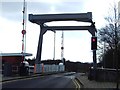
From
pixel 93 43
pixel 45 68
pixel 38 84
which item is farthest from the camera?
pixel 45 68

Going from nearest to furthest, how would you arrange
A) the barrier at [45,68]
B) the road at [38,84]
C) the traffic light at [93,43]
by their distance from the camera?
1. the road at [38,84]
2. the traffic light at [93,43]
3. the barrier at [45,68]

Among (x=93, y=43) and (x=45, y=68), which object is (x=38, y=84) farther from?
(x=45, y=68)

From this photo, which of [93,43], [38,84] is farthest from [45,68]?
[38,84]

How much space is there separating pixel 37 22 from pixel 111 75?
3056 centimetres

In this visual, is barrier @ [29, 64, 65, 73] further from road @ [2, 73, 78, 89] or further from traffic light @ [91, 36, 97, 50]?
traffic light @ [91, 36, 97, 50]

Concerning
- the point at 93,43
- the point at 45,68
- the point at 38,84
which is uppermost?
the point at 93,43

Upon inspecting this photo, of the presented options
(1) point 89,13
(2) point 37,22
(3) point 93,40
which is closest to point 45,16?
(2) point 37,22

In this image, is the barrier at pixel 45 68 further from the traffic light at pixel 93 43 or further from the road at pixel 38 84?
the traffic light at pixel 93 43

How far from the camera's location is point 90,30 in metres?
59.7

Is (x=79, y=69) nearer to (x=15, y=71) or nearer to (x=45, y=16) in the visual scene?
(x=45, y=16)

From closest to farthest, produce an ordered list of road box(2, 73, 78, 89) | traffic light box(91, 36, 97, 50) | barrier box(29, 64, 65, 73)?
road box(2, 73, 78, 89) → traffic light box(91, 36, 97, 50) → barrier box(29, 64, 65, 73)

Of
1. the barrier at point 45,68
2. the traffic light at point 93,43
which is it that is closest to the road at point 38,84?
the traffic light at point 93,43

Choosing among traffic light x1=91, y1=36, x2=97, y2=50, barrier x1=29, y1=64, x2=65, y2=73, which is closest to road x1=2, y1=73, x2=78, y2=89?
traffic light x1=91, y1=36, x2=97, y2=50

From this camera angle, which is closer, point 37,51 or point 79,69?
point 37,51
